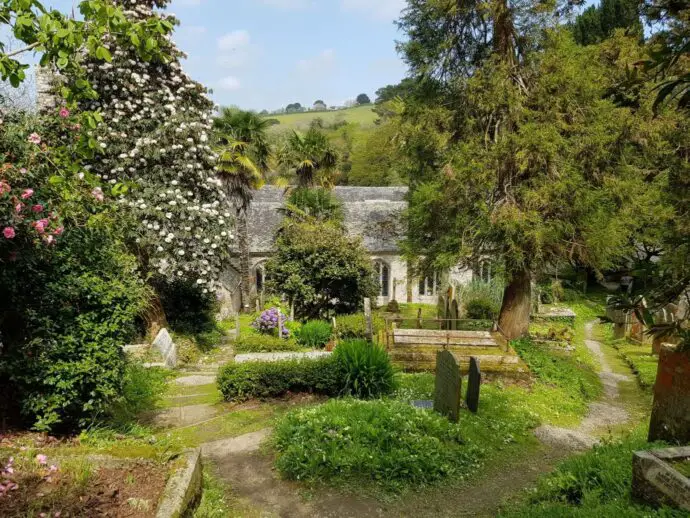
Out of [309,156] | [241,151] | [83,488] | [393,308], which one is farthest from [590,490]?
[309,156]

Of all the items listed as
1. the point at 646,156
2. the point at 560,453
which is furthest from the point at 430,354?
the point at 646,156

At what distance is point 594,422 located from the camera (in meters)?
10.8

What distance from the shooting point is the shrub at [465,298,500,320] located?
72.8 feet

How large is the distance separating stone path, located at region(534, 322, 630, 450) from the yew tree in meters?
3.77

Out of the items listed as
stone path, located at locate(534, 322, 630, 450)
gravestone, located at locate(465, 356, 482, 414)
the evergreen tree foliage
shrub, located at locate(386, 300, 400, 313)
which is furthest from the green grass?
the evergreen tree foliage

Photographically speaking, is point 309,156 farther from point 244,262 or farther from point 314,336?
point 314,336

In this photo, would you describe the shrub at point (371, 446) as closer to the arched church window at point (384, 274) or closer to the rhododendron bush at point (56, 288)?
the rhododendron bush at point (56, 288)

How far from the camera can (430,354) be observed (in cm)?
1321

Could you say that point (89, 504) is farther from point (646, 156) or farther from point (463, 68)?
point (646, 156)

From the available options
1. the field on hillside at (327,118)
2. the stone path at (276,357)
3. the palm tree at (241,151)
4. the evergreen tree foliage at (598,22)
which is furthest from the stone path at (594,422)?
the field on hillside at (327,118)

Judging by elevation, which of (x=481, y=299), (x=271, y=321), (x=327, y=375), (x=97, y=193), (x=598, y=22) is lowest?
(x=327, y=375)

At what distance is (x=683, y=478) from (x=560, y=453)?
405cm

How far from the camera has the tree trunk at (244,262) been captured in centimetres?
2675

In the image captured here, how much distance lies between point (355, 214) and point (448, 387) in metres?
25.8
